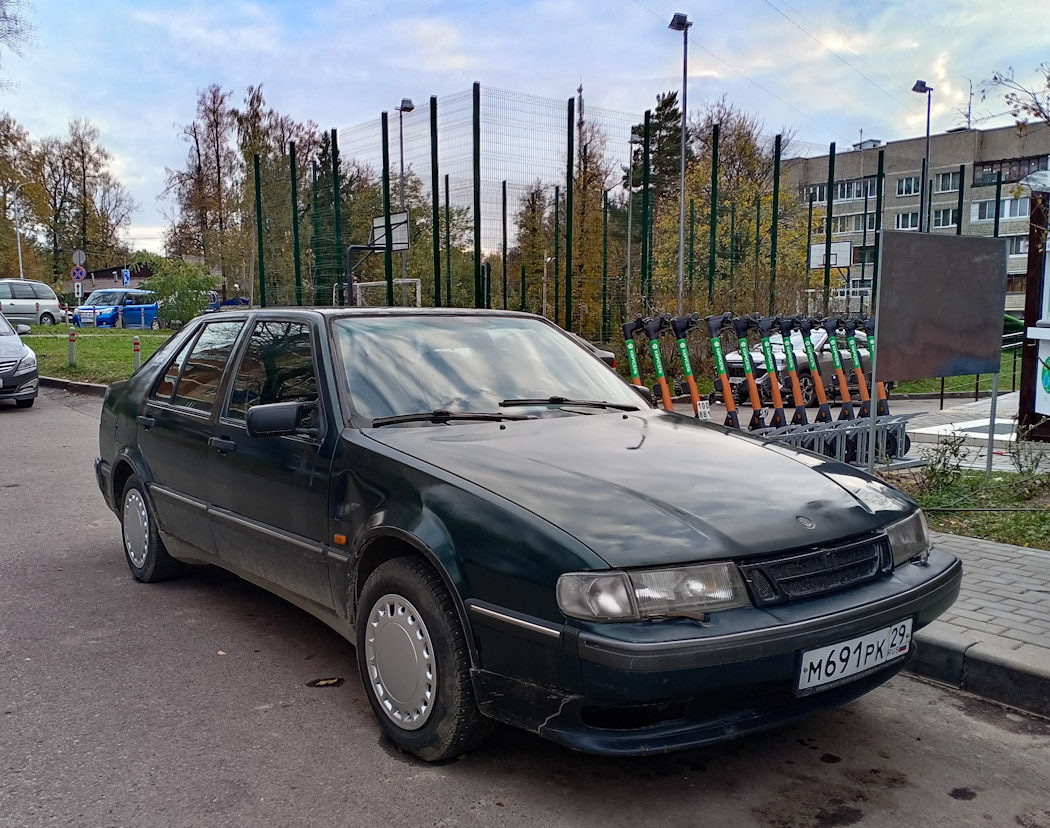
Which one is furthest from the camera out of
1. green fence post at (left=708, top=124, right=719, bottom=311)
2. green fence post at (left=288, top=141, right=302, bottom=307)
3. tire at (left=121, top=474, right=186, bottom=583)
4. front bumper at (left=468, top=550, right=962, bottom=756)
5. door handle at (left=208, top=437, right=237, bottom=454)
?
green fence post at (left=288, top=141, right=302, bottom=307)

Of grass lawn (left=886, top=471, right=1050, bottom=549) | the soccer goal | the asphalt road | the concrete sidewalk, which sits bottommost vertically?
the asphalt road

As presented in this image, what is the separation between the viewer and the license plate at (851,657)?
9.02 ft

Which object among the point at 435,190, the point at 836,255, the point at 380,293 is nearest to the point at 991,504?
the point at 435,190

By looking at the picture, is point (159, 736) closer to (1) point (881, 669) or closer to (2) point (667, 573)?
(2) point (667, 573)

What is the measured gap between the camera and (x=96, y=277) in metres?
74.9

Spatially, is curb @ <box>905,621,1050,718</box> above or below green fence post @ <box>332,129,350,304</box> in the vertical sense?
below

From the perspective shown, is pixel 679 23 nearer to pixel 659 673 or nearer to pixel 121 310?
pixel 659 673

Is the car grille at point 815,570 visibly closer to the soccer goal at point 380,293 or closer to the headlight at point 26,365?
the headlight at point 26,365

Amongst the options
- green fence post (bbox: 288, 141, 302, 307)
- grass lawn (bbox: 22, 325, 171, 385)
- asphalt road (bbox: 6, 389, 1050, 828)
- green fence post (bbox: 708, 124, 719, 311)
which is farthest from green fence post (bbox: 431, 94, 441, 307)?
asphalt road (bbox: 6, 389, 1050, 828)

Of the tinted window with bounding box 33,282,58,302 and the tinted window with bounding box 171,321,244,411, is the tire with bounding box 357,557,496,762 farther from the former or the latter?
the tinted window with bounding box 33,282,58,302

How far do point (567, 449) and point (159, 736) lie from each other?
1.82 metres

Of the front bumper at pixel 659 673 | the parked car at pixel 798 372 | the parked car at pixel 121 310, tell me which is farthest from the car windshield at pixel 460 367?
the parked car at pixel 121 310

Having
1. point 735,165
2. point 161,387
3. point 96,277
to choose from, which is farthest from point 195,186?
point 161,387

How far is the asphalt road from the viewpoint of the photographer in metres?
2.83
